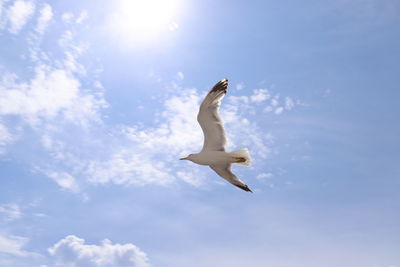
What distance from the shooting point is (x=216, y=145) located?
22547mm

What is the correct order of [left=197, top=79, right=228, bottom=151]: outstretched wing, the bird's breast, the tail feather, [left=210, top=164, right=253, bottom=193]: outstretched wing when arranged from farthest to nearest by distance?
[left=210, top=164, right=253, bottom=193]: outstretched wing
the bird's breast
the tail feather
[left=197, top=79, right=228, bottom=151]: outstretched wing

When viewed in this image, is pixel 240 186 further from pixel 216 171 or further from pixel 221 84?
pixel 221 84

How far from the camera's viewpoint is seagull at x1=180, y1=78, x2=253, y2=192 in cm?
2133

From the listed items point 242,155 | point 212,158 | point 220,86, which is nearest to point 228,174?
point 212,158

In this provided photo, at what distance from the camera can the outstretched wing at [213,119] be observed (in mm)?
21281

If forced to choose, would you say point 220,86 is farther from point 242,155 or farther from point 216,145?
point 242,155

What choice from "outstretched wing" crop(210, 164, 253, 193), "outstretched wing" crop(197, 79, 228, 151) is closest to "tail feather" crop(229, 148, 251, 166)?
"outstretched wing" crop(197, 79, 228, 151)

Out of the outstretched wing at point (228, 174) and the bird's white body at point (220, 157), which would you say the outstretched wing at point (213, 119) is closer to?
the bird's white body at point (220, 157)

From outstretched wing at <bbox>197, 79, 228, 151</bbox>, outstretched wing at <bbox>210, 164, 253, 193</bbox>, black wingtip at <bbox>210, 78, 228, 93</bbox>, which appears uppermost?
black wingtip at <bbox>210, 78, 228, 93</bbox>

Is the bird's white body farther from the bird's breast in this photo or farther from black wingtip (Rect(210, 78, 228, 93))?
black wingtip (Rect(210, 78, 228, 93))

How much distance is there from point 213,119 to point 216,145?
5.28ft

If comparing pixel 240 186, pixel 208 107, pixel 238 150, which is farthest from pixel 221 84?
pixel 240 186

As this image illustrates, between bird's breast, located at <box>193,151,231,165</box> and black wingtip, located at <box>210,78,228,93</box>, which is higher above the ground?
black wingtip, located at <box>210,78,228,93</box>

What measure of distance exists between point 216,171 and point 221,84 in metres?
4.64
